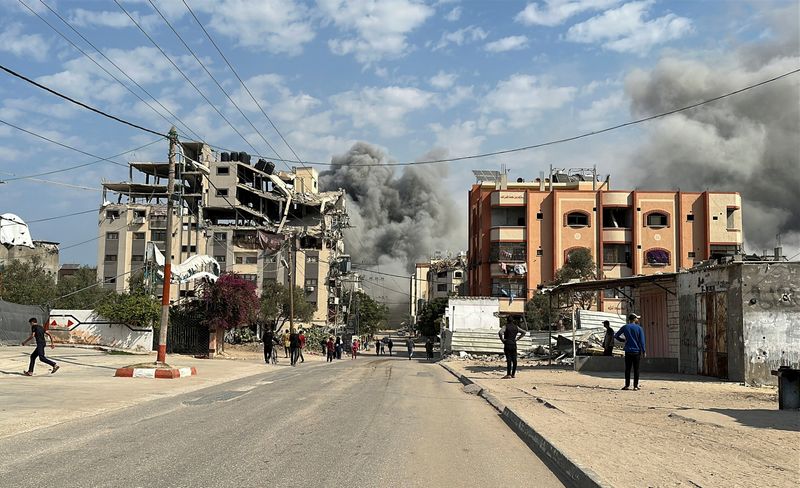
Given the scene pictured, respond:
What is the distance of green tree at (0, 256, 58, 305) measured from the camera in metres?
60.3

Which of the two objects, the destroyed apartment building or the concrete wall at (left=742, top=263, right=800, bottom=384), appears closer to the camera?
the concrete wall at (left=742, top=263, right=800, bottom=384)

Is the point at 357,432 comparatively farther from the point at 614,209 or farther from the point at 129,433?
the point at 614,209

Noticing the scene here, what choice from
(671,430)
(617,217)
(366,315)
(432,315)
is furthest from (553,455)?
(366,315)

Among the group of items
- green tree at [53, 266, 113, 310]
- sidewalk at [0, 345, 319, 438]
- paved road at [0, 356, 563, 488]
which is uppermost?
green tree at [53, 266, 113, 310]

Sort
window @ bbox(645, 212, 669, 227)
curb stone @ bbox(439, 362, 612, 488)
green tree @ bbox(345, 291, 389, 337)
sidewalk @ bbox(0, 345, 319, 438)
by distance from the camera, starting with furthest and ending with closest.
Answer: green tree @ bbox(345, 291, 389, 337) < window @ bbox(645, 212, 669, 227) < sidewalk @ bbox(0, 345, 319, 438) < curb stone @ bbox(439, 362, 612, 488)

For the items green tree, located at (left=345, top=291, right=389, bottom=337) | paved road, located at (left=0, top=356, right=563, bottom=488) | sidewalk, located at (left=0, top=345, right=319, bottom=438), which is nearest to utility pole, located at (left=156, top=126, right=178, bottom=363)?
sidewalk, located at (left=0, top=345, right=319, bottom=438)

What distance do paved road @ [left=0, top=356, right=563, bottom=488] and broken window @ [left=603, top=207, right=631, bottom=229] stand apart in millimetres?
66756

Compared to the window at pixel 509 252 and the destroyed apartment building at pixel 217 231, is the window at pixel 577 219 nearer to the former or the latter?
the window at pixel 509 252

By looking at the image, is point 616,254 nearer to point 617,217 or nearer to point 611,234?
point 611,234

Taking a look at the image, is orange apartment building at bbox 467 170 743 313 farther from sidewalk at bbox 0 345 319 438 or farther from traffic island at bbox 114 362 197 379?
traffic island at bbox 114 362 197 379

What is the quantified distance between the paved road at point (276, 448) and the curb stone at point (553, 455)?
0.14m

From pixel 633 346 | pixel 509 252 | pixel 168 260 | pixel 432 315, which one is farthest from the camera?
pixel 432 315

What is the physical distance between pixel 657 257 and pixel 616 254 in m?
4.17

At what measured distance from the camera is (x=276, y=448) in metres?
8.18
